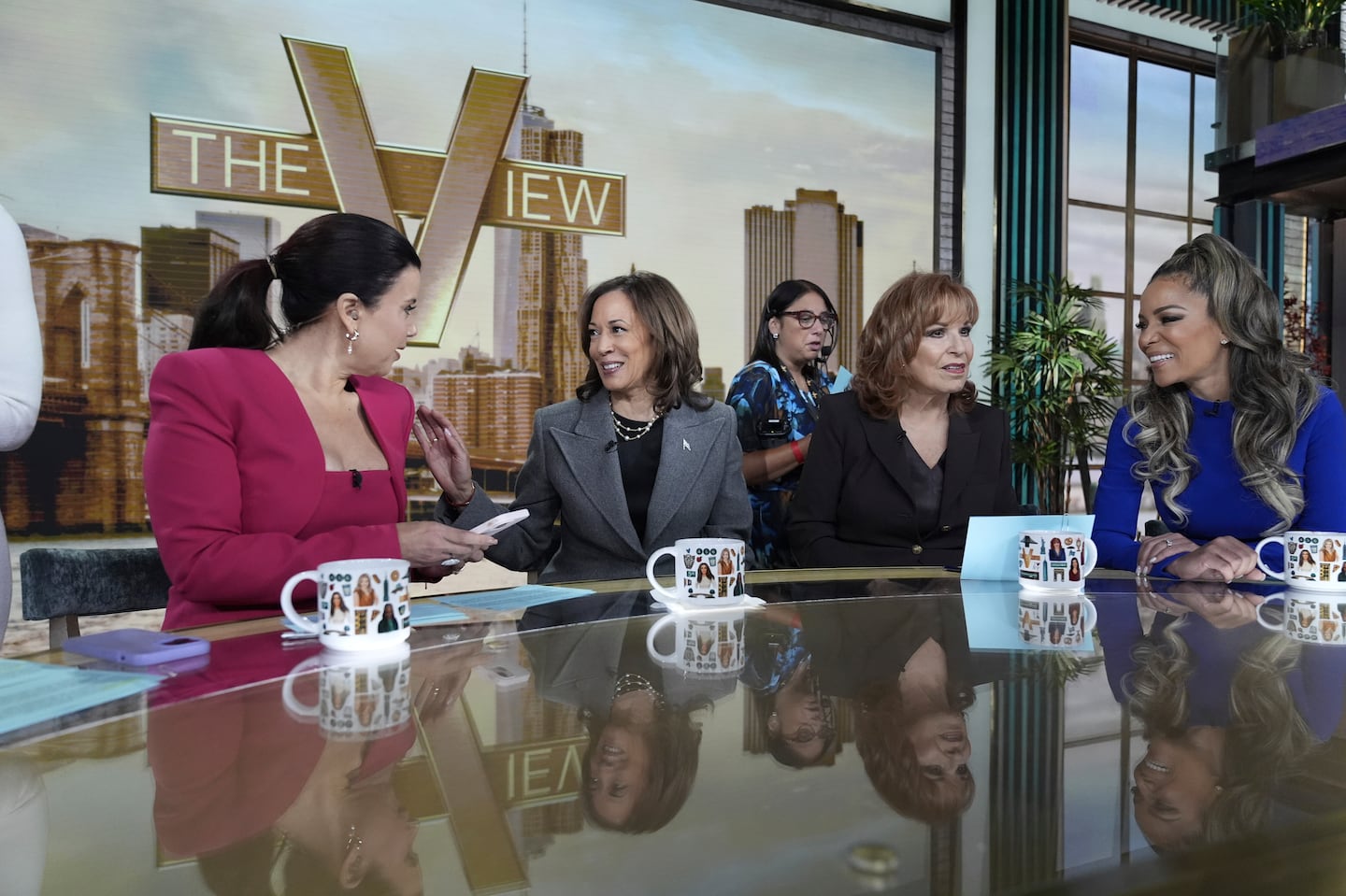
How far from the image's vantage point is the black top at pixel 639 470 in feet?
8.00

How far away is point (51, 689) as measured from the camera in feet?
2.98

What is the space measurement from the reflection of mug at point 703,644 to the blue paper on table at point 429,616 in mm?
262

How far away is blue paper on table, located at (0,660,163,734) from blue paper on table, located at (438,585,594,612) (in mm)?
494

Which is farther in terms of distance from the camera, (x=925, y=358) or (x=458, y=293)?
(x=458, y=293)

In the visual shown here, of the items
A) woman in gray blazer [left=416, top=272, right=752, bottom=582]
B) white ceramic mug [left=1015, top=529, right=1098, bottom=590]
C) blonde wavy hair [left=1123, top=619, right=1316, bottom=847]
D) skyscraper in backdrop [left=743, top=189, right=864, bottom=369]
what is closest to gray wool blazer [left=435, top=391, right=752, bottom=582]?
woman in gray blazer [left=416, top=272, right=752, bottom=582]

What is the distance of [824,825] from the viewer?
573 millimetres

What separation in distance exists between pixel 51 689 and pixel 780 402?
2.50 metres

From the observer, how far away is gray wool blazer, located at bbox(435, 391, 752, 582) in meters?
2.36

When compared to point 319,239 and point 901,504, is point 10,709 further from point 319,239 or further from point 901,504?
point 901,504

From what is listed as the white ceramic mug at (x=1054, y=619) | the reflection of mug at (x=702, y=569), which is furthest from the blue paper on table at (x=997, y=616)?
the reflection of mug at (x=702, y=569)

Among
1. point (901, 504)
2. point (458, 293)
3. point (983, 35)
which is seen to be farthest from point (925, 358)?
point (983, 35)

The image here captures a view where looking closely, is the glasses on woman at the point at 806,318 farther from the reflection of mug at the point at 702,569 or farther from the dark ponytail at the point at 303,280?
the reflection of mug at the point at 702,569

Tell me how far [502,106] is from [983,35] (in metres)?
3.10

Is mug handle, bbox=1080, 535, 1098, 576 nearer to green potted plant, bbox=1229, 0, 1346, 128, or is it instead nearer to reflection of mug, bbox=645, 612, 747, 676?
reflection of mug, bbox=645, 612, 747, 676
